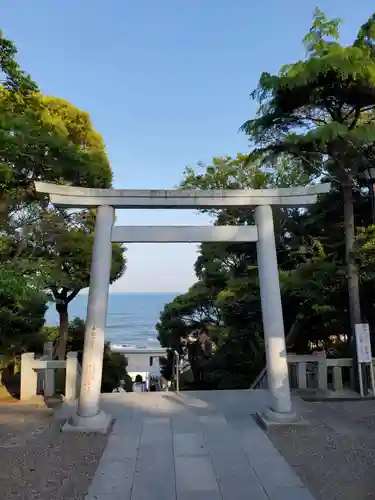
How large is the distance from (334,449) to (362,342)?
2883 millimetres

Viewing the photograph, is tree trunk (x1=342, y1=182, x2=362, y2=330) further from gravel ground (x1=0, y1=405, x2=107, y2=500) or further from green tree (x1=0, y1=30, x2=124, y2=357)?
green tree (x1=0, y1=30, x2=124, y2=357)

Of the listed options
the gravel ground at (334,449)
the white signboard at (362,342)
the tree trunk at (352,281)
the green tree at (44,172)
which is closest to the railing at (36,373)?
the green tree at (44,172)

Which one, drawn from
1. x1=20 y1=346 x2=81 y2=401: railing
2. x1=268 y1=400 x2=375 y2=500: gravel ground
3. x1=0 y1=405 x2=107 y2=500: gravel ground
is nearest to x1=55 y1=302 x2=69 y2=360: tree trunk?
x1=20 y1=346 x2=81 y2=401: railing

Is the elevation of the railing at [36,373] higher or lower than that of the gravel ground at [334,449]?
higher

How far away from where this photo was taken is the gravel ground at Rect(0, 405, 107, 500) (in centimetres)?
401

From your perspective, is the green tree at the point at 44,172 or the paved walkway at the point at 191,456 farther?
the green tree at the point at 44,172

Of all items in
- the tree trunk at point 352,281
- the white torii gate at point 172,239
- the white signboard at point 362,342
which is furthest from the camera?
the tree trunk at point 352,281

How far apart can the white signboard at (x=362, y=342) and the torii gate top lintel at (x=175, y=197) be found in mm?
2592

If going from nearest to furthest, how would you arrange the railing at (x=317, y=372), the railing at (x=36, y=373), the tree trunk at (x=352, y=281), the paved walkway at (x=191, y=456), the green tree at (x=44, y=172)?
1. the paved walkway at (x=191, y=456)
2. the green tree at (x=44, y=172)
3. the railing at (x=36, y=373)
4. the tree trunk at (x=352, y=281)
5. the railing at (x=317, y=372)

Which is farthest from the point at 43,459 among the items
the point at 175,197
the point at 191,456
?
the point at 175,197

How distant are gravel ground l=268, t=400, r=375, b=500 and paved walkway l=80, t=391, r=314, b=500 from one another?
0.63 feet

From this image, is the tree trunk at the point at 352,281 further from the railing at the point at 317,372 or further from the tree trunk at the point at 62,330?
the tree trunk at the point at 62,330

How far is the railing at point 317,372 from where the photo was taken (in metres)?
7.98

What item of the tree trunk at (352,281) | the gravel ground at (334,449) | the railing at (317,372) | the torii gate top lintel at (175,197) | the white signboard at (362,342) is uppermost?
the torii gate top lintel at (175,197)
